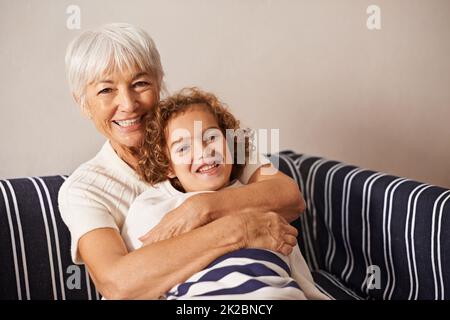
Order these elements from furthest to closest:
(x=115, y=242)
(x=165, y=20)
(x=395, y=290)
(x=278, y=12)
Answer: (x=278, y=12), (x=165, y=20), (x=395, y=290), (x=115, y=242)

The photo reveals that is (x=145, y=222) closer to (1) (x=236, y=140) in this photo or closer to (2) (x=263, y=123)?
(1) (x=236, y=140)

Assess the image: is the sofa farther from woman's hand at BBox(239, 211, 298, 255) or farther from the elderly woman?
woman's hand at BBox(239, 211, 298, 255)

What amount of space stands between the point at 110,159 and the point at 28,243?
0.37 m

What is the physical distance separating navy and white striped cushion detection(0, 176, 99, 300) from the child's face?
466 mm

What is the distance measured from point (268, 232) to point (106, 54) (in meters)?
0.66

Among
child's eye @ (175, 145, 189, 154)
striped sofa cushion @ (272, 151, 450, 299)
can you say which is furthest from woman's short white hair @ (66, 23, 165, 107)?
striped sofa cushion @ (272, 151, 450, 299)

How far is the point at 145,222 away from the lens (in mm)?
1383

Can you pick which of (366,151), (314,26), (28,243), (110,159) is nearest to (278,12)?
(314,26)

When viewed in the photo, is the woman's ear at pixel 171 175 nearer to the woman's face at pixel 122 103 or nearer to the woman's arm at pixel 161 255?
the woman's face at pixel 122 103

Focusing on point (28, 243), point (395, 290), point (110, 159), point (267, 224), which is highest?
point (110, 159)
